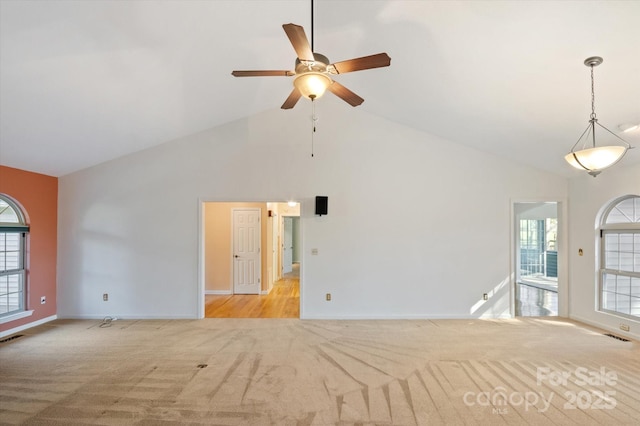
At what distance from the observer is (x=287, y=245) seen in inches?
425

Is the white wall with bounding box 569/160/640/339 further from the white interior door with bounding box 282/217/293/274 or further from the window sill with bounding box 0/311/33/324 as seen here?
the window sill with bounding box 0/311/33/324

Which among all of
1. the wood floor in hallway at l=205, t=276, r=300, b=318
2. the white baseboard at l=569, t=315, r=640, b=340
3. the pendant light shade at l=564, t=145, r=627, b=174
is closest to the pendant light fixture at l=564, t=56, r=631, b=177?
the pendant light shade at l=564, t=145, r=627, b=174

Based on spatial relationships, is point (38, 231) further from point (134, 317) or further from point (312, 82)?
point (312, 82)

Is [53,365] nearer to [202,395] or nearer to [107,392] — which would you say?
[107,392]

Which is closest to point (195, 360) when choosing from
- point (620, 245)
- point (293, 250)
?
point (620, 245)

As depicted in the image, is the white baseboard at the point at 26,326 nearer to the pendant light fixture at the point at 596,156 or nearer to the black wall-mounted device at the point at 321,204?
the black wall-mounted device at the point at 321,204

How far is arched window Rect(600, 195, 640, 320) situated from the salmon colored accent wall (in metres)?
8.98

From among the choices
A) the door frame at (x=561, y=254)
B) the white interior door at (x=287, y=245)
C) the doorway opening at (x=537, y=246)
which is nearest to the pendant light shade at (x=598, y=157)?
the door frame at (x=561, y=254)

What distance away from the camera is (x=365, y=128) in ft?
17.6

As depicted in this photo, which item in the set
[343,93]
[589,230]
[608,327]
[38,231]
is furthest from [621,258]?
[38,231]

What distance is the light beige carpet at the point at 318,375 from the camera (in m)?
2.61

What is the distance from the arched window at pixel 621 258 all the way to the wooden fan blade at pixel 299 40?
5.27m

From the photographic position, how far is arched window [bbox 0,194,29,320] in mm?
4539

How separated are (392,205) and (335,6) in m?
3.23
